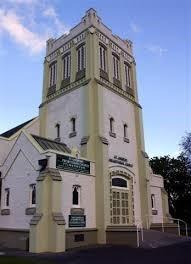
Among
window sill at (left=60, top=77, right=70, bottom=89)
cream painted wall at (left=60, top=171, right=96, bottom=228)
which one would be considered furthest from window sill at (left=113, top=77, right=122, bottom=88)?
cream painted wall at (left=60, top=171, right=96, bottom=228)

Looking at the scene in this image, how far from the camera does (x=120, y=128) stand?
29.2 m

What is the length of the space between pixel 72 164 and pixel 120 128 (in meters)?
8.56

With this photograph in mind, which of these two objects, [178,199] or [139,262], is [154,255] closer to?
[139,262]

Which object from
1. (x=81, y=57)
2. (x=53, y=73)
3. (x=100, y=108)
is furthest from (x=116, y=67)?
(x=100, y=108)

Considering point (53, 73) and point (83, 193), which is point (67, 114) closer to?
point (53, 73)

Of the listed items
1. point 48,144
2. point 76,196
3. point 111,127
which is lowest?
point 76,196

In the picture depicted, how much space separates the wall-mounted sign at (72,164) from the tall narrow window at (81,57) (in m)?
10.8

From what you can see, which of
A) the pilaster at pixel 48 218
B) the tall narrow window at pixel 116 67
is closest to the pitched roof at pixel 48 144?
the pilaster at pixel 48 218

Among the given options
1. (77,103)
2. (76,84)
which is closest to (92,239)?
(77,103)

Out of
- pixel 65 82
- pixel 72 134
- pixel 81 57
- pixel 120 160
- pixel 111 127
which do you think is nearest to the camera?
pixel 120 160

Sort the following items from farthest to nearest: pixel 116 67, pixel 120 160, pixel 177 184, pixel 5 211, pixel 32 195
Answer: pixel 177 184
pixel 116 67
pixel 120 160
pixel 5 211
pixel 32 195

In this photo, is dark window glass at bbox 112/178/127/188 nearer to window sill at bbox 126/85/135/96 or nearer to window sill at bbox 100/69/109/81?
window sill at bbox 100/69/109/81

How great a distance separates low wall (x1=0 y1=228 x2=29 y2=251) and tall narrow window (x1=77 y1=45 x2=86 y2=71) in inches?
649

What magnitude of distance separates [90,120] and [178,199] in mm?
27106
